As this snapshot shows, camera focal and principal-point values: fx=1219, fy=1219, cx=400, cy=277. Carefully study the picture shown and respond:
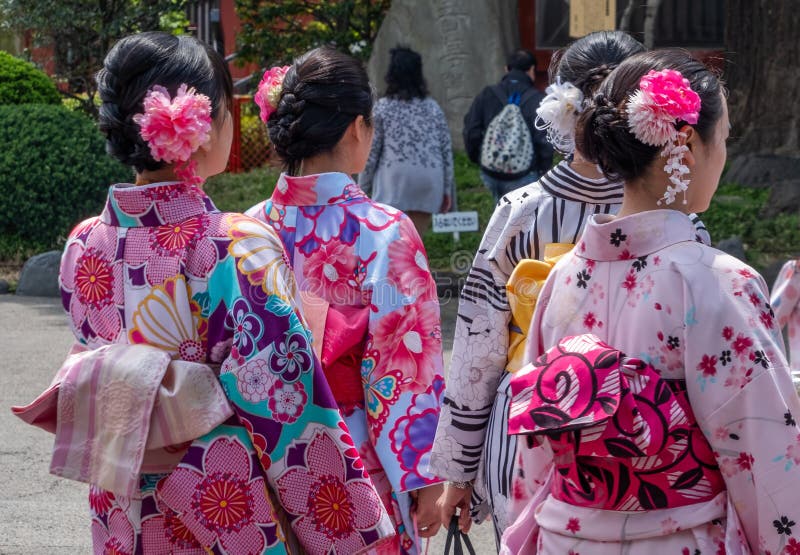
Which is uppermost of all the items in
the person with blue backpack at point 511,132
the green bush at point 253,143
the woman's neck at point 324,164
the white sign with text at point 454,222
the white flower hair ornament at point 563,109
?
the white flower hair ornament at point 563,109

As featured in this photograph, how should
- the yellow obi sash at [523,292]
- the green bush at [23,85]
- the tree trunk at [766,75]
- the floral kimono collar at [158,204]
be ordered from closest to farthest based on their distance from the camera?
the floral kimono collar at [158,204]
the yellow obi sash at [523,292]
the green bush at [23,85]
the tree trunk at [766,75]

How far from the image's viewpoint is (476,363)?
294 cm

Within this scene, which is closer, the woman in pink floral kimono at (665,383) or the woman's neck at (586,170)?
the woman in pink floral kimono at (665,383)

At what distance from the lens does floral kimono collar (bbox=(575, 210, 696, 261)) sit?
2221 mm

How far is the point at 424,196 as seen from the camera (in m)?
9.54

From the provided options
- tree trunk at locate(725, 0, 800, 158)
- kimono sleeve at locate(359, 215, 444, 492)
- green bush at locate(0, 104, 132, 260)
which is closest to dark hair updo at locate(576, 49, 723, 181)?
kimono sleeve at locate(359, 215, 444, 492)

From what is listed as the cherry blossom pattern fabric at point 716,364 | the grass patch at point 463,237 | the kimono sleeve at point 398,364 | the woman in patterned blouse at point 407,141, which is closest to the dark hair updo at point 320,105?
the kimono sleeve at point 398,364

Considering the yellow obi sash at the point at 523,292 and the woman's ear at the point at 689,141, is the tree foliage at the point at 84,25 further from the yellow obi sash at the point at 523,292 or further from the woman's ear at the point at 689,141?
the woman's ear at the point at 689,141

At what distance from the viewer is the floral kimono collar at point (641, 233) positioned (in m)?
2.22

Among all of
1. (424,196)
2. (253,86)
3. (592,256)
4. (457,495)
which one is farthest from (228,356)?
(253,86)

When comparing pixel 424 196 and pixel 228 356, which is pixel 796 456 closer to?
pixel 228 356

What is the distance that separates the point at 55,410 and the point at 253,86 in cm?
1412

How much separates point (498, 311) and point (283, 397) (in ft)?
2.47

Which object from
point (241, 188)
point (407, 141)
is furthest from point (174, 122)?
point (241, 188)
